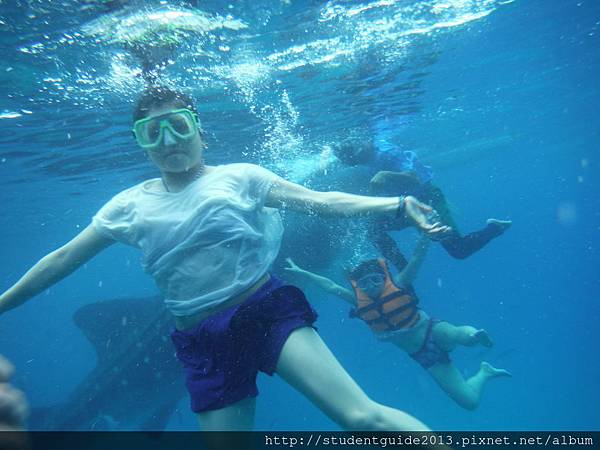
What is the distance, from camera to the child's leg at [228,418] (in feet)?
9.91

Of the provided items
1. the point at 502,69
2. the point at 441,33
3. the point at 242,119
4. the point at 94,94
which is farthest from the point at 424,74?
the point at 94,94

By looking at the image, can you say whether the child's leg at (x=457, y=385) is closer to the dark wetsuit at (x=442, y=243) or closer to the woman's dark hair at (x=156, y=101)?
the dark wetsuit at (x=442, y=243)

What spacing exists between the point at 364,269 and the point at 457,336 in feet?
9.06

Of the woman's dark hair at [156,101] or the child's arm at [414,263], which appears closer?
the woman's dark hair at [156,101]

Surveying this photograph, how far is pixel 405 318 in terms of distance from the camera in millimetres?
8641

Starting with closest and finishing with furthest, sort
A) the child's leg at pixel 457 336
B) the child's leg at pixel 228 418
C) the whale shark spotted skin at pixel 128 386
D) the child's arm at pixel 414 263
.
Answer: the child's leg at pixel 228 418
the child's arm at pixel 414 263
the child's leg at pixel 457 336
the whale shark spotted skin at pixel 128 386

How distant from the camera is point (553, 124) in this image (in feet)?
117

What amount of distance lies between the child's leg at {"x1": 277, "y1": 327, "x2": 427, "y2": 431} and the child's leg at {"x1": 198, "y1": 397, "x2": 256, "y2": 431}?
61cm

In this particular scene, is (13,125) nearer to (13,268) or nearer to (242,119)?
(242,119)

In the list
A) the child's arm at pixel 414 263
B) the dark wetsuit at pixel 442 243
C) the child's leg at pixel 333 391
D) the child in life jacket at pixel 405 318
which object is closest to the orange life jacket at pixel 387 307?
the child in life jacket at pixel 405 318

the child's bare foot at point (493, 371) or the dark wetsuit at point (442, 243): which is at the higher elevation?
the dark wetsuit at point (442, 243)

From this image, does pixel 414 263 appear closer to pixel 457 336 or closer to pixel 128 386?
pixel 457 336

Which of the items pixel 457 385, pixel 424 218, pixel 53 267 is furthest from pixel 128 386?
pixel 424 218

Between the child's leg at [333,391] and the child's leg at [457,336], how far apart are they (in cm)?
655
